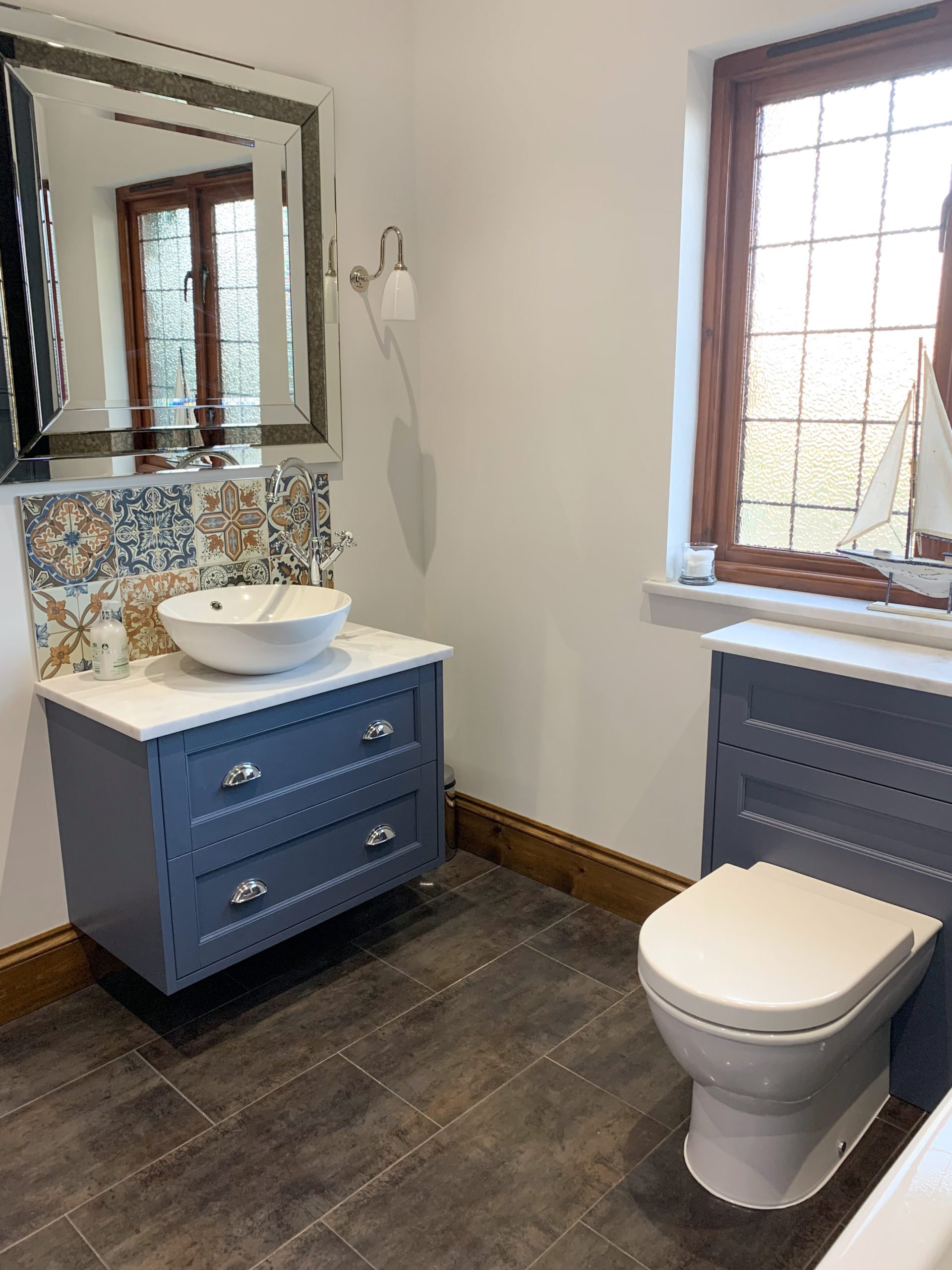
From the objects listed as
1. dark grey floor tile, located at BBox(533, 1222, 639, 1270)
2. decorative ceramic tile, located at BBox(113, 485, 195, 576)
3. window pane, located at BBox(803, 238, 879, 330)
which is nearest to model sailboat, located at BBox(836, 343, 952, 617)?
window pane, located at BBox(803, 238, 879, 330)

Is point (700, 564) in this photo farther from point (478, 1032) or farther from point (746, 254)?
point (478, 1032)

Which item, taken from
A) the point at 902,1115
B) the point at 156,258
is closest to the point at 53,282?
the point at 156,258

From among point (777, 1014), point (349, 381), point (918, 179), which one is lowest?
point (777, 1014)

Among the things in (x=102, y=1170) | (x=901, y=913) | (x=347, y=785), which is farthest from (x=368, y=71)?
(x=102, y=1170)

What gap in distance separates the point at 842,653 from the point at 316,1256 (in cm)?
143

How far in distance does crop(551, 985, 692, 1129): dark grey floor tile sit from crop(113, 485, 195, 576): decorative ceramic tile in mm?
1442

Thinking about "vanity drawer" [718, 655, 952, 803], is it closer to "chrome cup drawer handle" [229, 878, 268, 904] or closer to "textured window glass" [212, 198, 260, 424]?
"chrome cup drawer handle" [229, 878, 268, 904]

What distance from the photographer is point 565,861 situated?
285 cm

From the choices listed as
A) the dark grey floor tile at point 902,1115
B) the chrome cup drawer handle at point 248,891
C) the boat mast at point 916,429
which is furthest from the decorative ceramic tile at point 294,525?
the dark grey floor tile at point 902,1115

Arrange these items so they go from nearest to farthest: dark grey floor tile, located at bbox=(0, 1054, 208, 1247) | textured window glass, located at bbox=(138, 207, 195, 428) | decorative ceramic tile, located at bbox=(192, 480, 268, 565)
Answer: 1. dark grey floor tile, located at bbox=(0, 1054, 208, 1247)
2. textured window glass, located at bbox=(138, 207, 195, 428)
3. decorative ceramic tile, located at bbox=(192, 480, 268, 565)

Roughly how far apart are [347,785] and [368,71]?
1898mm

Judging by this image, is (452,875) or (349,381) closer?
(349,381)

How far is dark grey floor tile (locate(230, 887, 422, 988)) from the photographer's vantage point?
8.09 feet

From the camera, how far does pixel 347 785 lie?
7.77 feet
